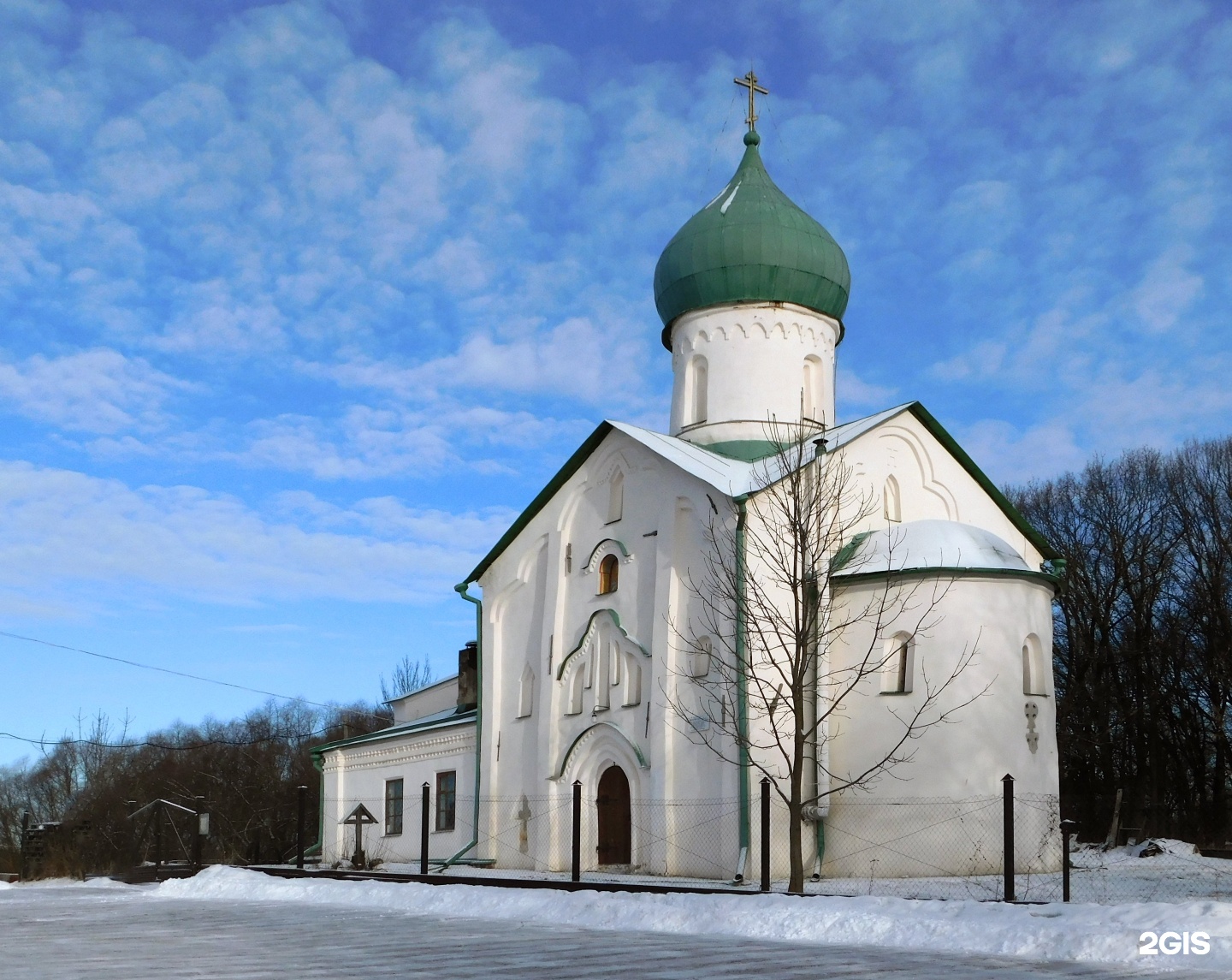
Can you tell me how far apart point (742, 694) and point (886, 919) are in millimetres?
7132

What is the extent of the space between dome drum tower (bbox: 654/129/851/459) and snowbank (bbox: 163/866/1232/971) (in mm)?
10280

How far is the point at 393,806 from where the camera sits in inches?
977

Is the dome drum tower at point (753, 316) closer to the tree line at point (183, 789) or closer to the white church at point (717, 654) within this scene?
the white church at point (717, 654)

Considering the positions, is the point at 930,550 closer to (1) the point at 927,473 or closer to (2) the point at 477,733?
(1) the point at 927,473

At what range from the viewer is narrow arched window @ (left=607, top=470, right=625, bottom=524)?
66.3ft

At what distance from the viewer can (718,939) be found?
9.95 m

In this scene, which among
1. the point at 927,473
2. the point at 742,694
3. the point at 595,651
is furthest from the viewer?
the point at 927,473

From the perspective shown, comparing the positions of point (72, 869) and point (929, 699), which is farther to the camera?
point (72, 869)

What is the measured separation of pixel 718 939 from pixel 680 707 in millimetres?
8005

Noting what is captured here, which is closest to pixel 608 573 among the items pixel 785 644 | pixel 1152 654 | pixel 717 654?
pixel 717 654

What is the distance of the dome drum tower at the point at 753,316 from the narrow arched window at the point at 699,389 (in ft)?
0.05

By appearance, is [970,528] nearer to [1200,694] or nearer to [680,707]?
[680,707]

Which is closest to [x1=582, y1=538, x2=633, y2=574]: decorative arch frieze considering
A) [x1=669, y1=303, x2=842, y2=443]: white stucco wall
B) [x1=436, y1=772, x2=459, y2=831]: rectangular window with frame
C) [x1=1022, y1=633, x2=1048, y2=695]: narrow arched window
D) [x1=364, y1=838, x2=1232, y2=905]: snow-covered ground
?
[x1=669, y1=303, x2=842, y2=443]: white stucco wall

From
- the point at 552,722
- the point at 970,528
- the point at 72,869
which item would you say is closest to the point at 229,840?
the point at 72,869
